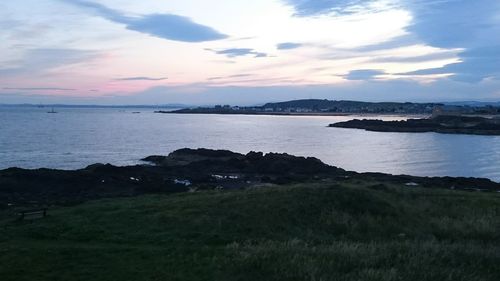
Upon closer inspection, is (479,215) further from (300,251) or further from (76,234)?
(76,234)

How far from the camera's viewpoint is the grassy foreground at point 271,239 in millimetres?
11867

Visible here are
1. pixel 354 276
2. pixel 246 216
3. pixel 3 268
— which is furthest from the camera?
pixel 246 216

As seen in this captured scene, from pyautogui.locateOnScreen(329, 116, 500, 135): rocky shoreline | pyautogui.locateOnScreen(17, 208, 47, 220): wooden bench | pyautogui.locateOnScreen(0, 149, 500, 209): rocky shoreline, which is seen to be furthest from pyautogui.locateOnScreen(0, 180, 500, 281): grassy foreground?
pyautogui.locateOnScreen(329, 116, 500, 135): rocky shoreline

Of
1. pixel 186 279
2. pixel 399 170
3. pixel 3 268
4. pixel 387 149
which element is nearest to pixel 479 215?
pixel 186 279

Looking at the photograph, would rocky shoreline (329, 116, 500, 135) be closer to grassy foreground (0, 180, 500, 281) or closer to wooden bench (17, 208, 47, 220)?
grassy foreground (0, 180, 500, 281)

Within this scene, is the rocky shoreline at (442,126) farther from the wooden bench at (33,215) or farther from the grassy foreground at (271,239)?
the wooden bench at (33,215)

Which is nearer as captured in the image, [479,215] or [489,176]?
[479,215]

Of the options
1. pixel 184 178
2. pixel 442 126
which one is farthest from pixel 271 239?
pixel 442 126

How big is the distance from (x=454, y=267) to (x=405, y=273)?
5.16 feet

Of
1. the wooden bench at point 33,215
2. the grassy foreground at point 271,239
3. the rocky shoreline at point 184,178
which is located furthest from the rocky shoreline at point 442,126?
the wooden bench at point 33,215

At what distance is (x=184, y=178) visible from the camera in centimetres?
4556

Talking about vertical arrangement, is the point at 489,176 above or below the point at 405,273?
below

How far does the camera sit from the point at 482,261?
1287 cm

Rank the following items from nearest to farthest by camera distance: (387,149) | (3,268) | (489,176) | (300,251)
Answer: (3,268)
(300,251)
(489,176)
(387,149)
